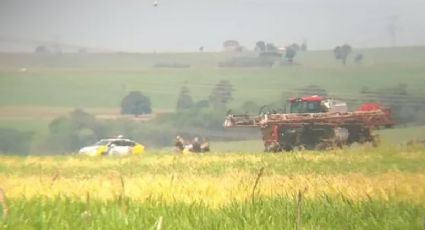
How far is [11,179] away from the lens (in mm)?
2789

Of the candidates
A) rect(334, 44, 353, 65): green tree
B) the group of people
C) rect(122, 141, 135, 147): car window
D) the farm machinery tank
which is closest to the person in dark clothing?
the group of people

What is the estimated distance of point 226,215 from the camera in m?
2.48

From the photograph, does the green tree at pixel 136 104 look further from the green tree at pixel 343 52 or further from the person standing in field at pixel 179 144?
the green tree at pixel 343 52

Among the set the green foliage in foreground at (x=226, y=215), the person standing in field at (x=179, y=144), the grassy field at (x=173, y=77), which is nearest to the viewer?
the green foliage in foreground at (x=226, y=215)

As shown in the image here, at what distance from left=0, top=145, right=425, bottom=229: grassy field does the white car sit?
0.03m

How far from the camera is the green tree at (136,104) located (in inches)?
108

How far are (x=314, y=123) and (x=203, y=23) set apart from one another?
630 mm

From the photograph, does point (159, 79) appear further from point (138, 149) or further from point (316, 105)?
point (316, 105)

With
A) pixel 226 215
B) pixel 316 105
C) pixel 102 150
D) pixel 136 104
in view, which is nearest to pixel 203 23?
pixel 136 104

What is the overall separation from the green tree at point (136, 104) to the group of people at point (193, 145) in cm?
18

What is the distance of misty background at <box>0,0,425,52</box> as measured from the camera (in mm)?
2662

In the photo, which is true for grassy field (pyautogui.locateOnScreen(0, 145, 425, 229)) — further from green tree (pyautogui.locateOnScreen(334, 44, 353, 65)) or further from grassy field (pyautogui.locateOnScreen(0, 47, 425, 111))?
green tree (pyautogui.locateOnScreen(334, 44, 353, 65))

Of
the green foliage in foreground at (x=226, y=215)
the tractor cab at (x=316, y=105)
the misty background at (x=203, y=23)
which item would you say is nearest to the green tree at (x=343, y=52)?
the misty background at (x=203, y=23)

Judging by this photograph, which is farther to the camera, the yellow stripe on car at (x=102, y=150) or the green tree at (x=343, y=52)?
the yellow stripe on car at (x=102, y=150)
